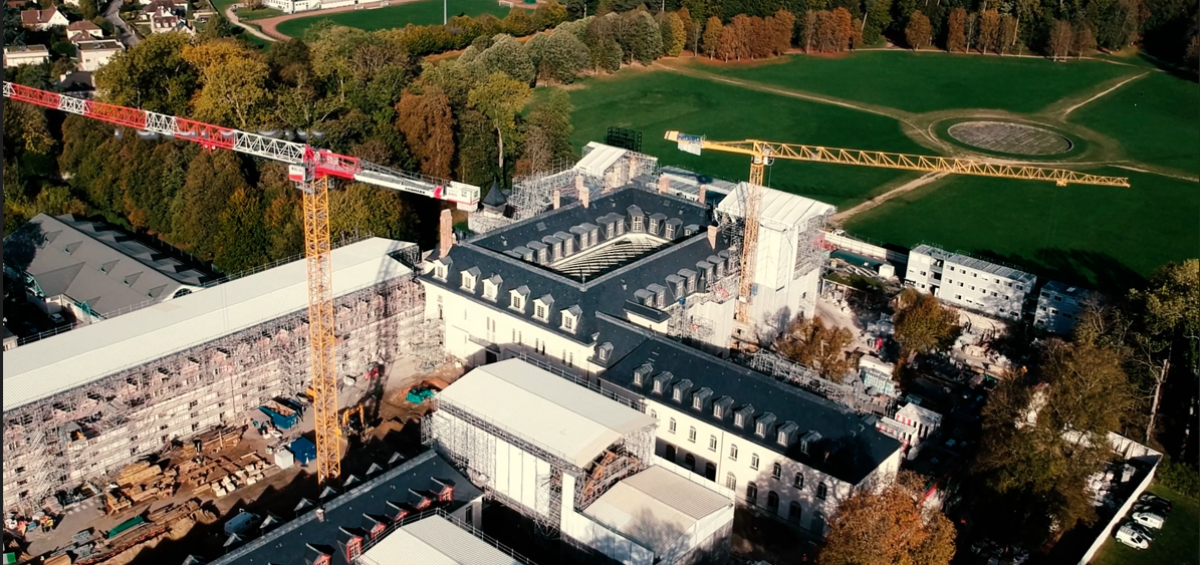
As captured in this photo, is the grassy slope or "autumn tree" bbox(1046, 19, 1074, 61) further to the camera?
"autumn tree" bbox(1046, 19, 1074, 61)

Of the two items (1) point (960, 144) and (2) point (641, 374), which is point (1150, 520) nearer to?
(2) point (641, 374)

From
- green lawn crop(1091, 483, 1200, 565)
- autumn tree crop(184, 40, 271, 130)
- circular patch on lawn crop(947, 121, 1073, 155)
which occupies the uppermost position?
autumn tree crop(184, 40, 271, 130)

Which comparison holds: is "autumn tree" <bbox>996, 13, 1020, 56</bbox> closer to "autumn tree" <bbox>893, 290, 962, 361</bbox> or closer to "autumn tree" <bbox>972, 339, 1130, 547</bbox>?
"autumn tree" <bbox>893, 290, 962, 361</bbox>

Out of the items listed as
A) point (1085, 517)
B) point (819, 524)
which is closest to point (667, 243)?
point (819, 524)

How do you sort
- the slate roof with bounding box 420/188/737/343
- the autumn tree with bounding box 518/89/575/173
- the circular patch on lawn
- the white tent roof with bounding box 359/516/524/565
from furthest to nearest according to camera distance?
the circular patch on lawn < the autumn tree with bounding box 518/89/575/173 < the slate roof with bounding box 420/188/737/343 < the white tent roof with bounding box 359/516/524/565

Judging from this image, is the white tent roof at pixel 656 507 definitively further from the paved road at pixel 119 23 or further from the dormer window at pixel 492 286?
the paved road at pixel 119 23

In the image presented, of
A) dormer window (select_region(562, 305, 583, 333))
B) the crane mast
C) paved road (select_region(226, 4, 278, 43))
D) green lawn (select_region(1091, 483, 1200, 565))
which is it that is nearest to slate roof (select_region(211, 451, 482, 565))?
the crane mast

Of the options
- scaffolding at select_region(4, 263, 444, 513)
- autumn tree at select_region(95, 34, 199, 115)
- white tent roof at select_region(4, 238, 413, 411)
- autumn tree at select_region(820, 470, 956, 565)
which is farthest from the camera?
autumn tree at select_region(95, 34, 199, 115)
